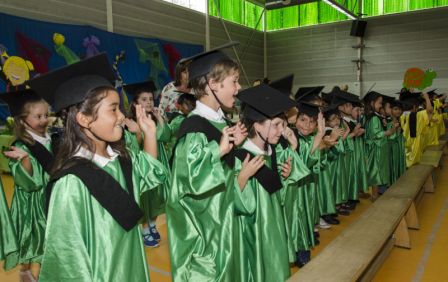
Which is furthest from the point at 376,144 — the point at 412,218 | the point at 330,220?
the point at 330,220

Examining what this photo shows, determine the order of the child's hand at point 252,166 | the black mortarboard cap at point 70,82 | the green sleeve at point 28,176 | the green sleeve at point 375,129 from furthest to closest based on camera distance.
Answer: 1. the green sleeve at point 375,129
2. the green sleeve at point 28,176
3. the child's hand at point 252,166
4. the black mortarboard cap at point 70,82

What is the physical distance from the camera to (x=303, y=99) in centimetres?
374

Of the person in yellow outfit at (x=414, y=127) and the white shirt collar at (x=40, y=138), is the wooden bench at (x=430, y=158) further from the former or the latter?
the white shirt collar at (x=40, y=138)

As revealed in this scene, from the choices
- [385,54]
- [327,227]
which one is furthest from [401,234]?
[385,54]

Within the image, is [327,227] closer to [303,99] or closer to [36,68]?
[303,99]

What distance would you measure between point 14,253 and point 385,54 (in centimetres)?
1442

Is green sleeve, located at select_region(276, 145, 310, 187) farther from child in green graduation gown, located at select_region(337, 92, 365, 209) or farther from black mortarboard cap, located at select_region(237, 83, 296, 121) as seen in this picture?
child in green graduation gown, located at select_region(337, 92, 365, 209)

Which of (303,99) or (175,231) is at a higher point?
(303,99)

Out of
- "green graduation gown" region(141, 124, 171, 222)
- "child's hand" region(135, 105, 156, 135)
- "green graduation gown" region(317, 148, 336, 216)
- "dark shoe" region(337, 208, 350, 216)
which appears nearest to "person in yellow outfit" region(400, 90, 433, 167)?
"dark shoe" region(337, 208, 350, 216)

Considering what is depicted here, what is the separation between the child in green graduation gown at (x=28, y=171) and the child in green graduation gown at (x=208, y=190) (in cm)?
128

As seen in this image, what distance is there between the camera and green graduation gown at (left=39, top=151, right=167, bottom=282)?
54.9 inches

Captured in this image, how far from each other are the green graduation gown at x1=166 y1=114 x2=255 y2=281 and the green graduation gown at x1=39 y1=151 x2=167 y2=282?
0.39 metres

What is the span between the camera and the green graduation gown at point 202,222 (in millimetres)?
1908

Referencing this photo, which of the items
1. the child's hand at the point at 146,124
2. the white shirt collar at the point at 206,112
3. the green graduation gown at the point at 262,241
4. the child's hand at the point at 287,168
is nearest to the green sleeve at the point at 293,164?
the child's hand at the point at 287,168
